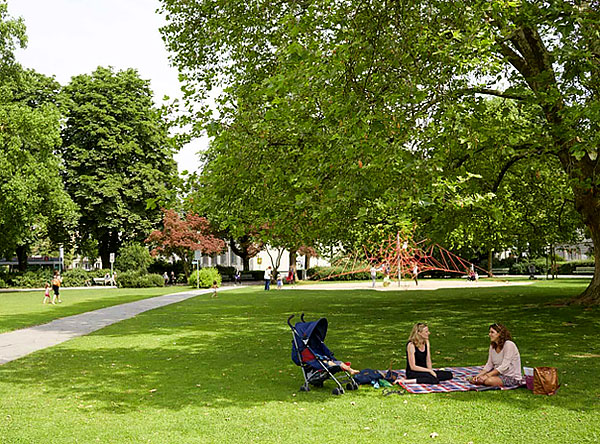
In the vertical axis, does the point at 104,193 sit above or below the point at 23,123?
below

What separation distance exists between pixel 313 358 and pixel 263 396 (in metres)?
0.97

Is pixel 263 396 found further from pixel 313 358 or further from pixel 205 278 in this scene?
pixel 205 278

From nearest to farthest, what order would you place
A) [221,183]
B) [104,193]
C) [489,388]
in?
1. [489,388]
2. [221,183]
3. [104,193]

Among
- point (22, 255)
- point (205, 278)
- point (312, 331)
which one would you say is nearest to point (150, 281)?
point (205, 278)

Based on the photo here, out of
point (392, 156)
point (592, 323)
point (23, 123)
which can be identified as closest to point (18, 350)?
point (392, 156)

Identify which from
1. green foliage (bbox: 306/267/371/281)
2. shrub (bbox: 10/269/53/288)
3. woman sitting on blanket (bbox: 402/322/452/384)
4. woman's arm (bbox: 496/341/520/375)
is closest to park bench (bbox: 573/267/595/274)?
green foliage (bbox: 306/267/371/281)

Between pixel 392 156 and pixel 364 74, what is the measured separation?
2331mm

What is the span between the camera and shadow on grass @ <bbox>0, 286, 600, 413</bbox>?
856 centimetres

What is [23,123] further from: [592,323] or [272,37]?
[592,323]

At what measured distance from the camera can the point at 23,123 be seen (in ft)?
125

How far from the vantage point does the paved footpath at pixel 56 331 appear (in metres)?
13.9

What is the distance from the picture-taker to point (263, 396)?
8609 mm

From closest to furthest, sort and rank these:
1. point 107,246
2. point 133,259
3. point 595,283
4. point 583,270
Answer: point 595,283 → point 133,259 → point 107,246 → point 583,270

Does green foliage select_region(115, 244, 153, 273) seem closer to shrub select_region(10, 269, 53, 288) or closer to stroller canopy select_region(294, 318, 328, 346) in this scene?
shrub select_region(10, 269, 53, 288)
